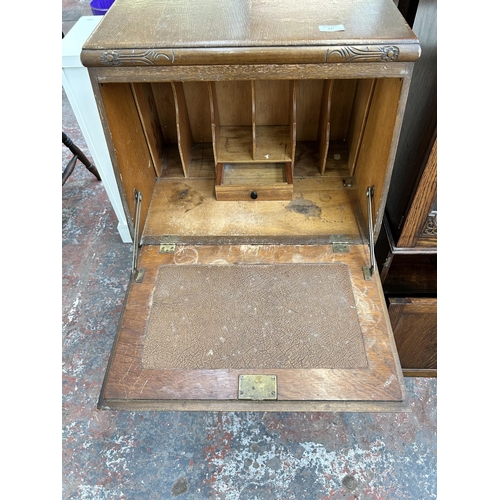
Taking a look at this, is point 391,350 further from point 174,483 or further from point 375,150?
point 174,483

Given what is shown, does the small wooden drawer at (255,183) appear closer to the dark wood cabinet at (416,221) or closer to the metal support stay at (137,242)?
the metal support stay at (137,242)

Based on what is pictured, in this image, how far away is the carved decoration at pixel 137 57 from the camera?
971 millimetres

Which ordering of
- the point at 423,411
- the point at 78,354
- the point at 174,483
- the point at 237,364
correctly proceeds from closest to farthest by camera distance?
the point at 237,364 → the point at 174,483 → the point at 423,411 → the point at 78,354

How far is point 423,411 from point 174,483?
1.12 m

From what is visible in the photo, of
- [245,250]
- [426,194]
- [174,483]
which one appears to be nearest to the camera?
[426,194]

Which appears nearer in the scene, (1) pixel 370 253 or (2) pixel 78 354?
(1) pixel 370 253

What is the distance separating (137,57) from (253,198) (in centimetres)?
71

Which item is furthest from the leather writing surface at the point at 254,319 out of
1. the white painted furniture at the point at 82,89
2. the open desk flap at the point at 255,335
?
the white painted furniture at the point at 82,89

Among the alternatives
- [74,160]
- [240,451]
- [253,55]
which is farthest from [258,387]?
[74,160]

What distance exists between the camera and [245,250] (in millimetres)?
1389

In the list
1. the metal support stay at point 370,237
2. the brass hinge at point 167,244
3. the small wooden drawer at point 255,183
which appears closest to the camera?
the metal support stay at point 370,237

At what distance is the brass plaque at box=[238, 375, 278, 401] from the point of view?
104 cm

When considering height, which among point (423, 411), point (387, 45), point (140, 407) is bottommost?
point (423, 411)

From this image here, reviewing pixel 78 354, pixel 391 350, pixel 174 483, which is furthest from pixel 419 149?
pixel 78 354
